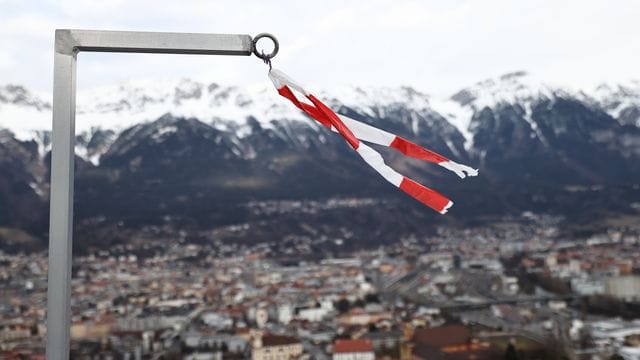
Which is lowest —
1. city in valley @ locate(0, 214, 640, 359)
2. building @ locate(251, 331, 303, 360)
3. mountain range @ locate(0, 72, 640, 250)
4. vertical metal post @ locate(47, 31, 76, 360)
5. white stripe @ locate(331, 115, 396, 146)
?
building @ locate(251, 331, 303, 360)

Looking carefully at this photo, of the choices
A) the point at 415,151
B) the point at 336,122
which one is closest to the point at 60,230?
the point at 336,122

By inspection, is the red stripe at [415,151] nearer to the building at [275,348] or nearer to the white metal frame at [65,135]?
the white metal frame at [65,135]

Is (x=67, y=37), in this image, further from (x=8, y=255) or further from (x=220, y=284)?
(x=8, y=255)

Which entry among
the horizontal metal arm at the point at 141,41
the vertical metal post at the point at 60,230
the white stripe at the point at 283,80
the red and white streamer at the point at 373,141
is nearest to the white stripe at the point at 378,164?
the red and white streamer at the point at 373,141

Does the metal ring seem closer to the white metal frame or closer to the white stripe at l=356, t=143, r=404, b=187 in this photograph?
the white metal frame

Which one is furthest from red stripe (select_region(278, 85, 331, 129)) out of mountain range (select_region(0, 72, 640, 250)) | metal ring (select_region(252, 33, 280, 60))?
mountain range (select_region(0, 72, 640, 250))
